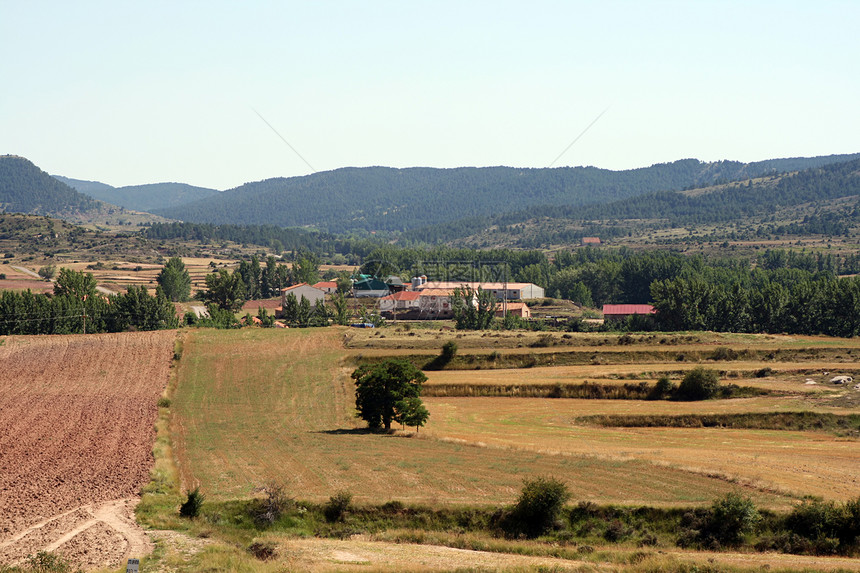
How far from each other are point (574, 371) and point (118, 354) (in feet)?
148

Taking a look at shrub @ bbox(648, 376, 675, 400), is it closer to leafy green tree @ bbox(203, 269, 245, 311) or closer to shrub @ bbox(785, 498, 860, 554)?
shrub @ bbox(785, 498, 860, 554)

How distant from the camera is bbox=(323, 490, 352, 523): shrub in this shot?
111 feet

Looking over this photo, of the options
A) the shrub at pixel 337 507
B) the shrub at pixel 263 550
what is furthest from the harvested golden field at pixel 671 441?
the shrub at pixel 263 550

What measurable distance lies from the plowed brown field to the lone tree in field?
14.3 meters

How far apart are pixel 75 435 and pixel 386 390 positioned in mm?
19718

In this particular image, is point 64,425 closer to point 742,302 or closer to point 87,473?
point 87,473

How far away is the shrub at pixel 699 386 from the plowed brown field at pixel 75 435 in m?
41.1

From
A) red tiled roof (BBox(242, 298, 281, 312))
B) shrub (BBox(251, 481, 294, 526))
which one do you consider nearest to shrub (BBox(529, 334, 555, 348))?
shrub (BBox(251, 481, 294, 526))

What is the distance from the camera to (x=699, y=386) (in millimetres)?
65250

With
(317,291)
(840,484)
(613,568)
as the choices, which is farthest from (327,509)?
(317,291)

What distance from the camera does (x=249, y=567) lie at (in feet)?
85.1

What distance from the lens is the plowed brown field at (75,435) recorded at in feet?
99.6

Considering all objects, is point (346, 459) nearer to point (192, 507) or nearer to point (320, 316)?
point (192, 507)

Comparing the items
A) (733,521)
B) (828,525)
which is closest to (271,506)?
(733,521)
